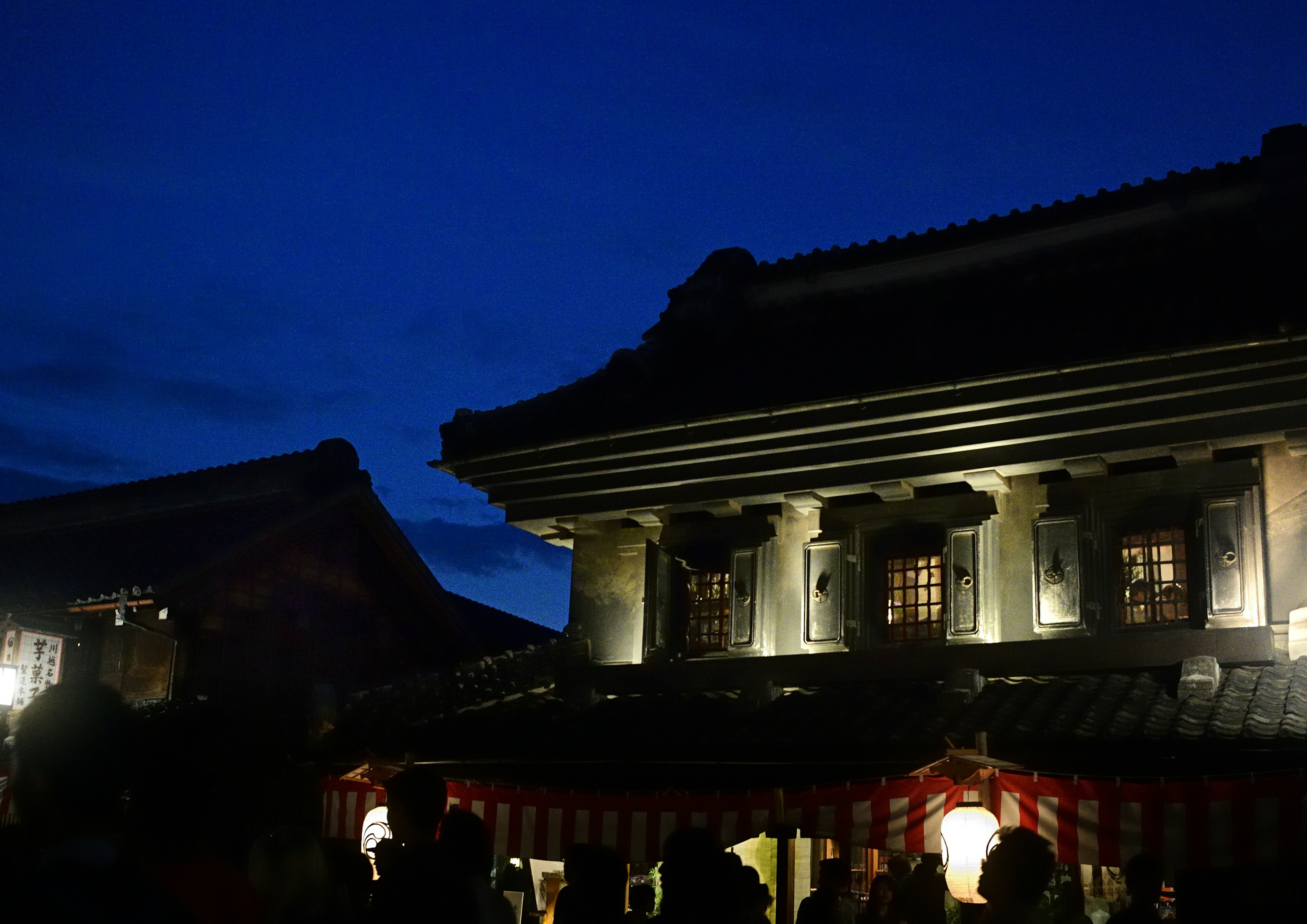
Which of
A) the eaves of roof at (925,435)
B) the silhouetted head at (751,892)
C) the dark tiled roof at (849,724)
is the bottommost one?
the silhouetted head at (751,892)

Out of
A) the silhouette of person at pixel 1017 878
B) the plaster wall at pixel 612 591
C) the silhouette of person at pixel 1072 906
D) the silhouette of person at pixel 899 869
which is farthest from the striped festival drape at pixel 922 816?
the silhouette of person at pixel 1017 878

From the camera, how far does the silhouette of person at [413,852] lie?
473cm

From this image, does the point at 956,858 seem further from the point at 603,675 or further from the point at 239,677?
the point at 239,677

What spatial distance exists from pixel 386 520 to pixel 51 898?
954 inches

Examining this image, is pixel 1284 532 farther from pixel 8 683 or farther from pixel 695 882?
pixel 8 683

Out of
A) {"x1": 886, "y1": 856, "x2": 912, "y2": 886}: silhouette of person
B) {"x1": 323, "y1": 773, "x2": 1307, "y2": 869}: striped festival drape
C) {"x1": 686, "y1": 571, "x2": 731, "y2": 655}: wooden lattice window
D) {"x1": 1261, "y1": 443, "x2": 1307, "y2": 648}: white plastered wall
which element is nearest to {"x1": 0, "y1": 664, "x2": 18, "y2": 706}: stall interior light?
{"x1": 323, "y1": 773, "x2": 1307, "y2": 869}: striped festival drape

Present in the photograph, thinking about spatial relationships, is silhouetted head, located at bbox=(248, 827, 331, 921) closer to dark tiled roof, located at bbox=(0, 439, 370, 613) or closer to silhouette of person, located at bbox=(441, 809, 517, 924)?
silhouette of person, located at bbox=(441, 809, 517, 924)

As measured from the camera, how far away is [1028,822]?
41.2 feet

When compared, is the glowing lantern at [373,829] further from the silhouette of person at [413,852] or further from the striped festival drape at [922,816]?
the silhouette of person at [413,852]

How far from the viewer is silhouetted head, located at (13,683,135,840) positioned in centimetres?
379

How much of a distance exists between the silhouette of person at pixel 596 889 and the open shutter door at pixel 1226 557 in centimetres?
990

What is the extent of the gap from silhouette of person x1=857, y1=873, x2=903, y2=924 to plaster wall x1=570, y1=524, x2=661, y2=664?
7674 millimetres

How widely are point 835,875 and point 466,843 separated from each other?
5276 mm

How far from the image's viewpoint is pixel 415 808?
535 centimetres
